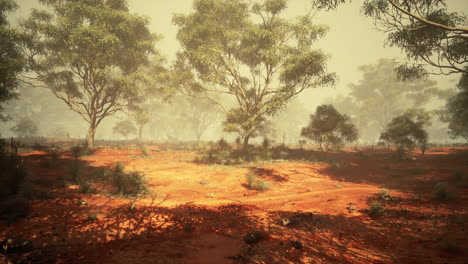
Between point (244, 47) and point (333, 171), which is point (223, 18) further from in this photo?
point (333, 171)

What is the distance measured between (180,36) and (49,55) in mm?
14606

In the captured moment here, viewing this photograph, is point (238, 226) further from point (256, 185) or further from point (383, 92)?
point (383, 92)

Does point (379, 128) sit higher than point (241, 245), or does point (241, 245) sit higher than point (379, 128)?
point (379, 128)

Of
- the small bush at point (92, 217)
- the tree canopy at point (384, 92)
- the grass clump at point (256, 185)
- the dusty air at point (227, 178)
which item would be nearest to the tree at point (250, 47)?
the dusty air at point (227, 178)

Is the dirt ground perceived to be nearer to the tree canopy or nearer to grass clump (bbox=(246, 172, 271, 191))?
grass clump (bbox=(246, 172, 271, 191))

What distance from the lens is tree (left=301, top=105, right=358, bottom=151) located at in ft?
73.8

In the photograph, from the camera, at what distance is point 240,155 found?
20141mm

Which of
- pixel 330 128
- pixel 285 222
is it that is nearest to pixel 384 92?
pixel 330 128

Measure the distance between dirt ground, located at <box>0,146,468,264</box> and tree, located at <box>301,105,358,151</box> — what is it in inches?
436

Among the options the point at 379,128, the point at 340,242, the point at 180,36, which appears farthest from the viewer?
the point at 379,128

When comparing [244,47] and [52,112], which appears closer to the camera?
[244,47]

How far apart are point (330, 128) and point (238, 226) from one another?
1956 cm

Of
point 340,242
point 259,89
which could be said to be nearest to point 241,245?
point 340,242

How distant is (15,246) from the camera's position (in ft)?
13.1
